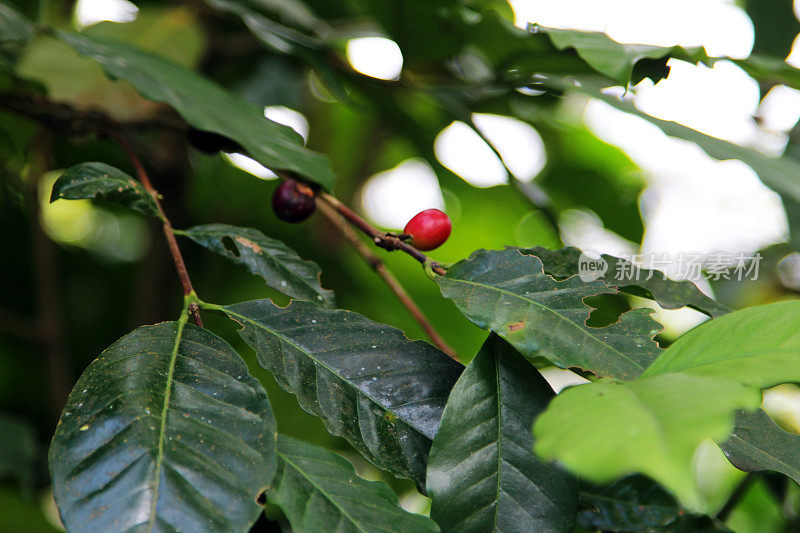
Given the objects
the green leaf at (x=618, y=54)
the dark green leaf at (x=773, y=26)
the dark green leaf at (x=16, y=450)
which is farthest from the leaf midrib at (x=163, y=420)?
the dark green leaf at (x=773, y=26)

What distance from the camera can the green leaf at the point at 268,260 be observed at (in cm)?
65

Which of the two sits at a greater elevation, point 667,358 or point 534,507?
point 667,358

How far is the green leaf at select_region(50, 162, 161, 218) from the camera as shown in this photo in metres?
0.59

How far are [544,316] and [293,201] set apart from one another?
404mm

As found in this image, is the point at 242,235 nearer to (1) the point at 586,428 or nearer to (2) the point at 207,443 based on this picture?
(2) the point at 207,443

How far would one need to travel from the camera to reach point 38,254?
3.91 feet

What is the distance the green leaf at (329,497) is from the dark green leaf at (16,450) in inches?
36.2

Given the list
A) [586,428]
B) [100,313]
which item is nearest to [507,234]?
[100,313]

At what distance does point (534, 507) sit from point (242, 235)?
40 centimetres

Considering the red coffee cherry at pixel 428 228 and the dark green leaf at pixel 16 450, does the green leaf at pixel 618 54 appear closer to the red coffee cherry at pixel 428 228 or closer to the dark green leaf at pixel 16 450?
the red coffee cherry at pixel 428 228

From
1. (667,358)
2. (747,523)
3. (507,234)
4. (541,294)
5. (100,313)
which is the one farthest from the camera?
(507,234)

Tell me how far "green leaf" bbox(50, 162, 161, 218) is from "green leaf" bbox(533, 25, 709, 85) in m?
0.50

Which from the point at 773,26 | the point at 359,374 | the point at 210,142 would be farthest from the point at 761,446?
the point at 773,26

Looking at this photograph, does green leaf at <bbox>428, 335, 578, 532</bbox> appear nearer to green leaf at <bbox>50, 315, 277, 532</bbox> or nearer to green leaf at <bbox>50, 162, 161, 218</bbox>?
green leaf at <bbox>50, 315, 277, 532</bbox>
